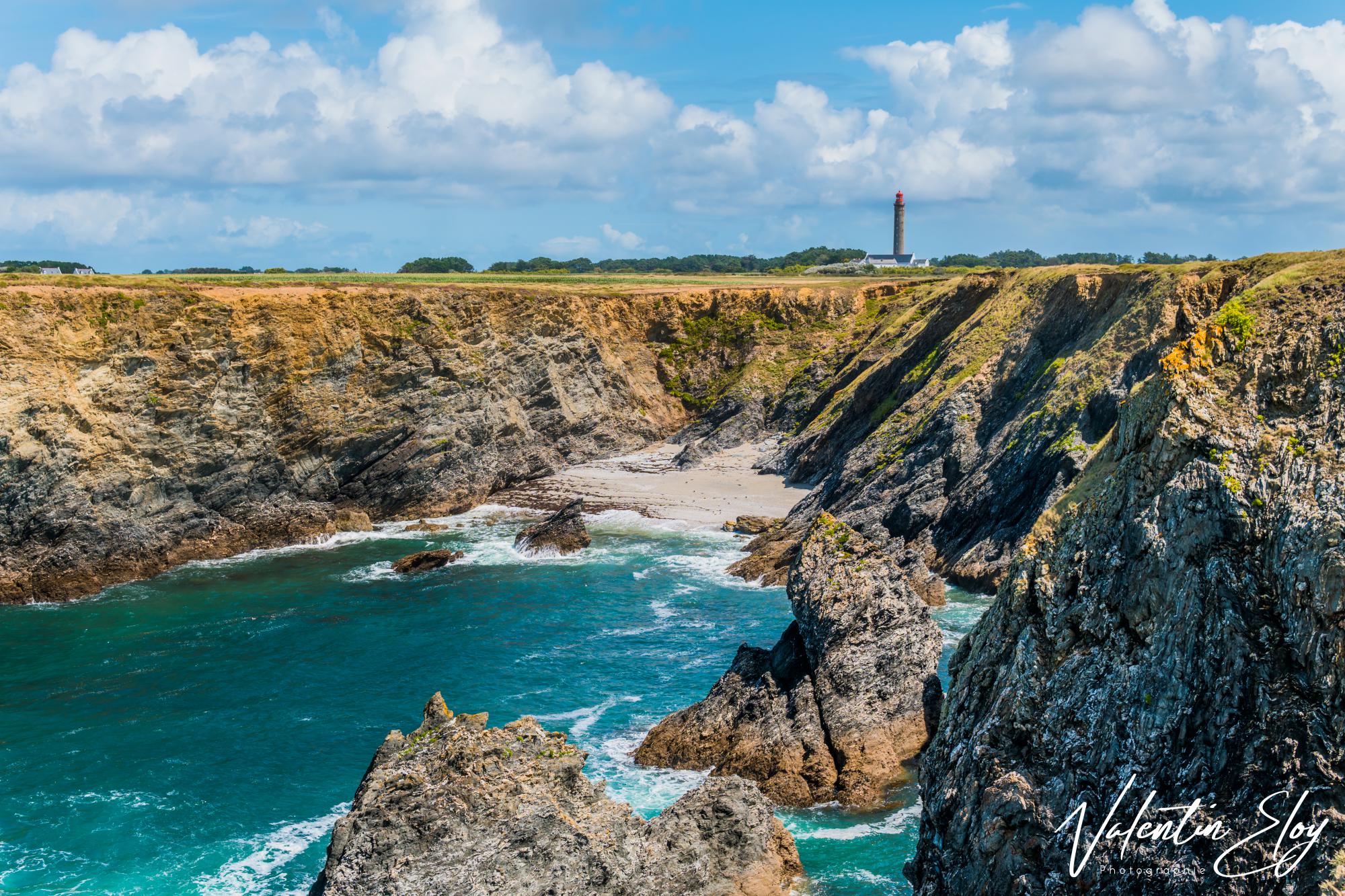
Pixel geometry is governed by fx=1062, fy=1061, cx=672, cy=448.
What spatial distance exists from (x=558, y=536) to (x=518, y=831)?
117ft

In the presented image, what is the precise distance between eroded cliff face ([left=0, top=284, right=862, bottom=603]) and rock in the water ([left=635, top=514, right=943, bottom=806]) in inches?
1331

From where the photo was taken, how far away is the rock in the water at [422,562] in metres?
50.2

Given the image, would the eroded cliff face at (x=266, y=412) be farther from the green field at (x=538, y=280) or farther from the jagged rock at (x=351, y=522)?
the green field at (x=538, y=280)

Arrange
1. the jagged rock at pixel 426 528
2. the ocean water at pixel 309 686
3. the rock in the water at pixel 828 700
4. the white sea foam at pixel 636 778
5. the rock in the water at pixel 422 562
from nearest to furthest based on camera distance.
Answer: the ocean water at pixel 309 686, the white sea foam at pixel 636 778, the rock in the water at pixel 828 700, the rock in the water at pixel 422 562, the jagged rock at pixel 426 528

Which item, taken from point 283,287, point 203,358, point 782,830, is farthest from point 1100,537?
point 283,287

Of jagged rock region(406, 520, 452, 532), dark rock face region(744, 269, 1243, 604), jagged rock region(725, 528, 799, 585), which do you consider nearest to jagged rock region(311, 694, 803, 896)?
dark rock face region(744, 269, 1243, 604)

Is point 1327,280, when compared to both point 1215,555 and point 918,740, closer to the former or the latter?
point 1215,555

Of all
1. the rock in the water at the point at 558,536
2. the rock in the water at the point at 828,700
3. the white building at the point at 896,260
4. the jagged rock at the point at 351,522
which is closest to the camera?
the rock in the water at the point at 828,700

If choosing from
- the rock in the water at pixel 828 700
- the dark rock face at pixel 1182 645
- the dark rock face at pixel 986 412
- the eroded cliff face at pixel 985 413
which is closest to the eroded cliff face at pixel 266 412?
the dark rock face at pixel 986 412

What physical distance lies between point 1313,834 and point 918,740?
1471cm

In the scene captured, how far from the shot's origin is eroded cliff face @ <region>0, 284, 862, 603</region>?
48.5 meters

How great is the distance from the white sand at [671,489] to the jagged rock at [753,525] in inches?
51.1

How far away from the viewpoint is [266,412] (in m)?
56.3

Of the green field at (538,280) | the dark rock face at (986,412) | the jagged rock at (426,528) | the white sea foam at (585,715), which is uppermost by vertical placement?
the green field at (538,280)
